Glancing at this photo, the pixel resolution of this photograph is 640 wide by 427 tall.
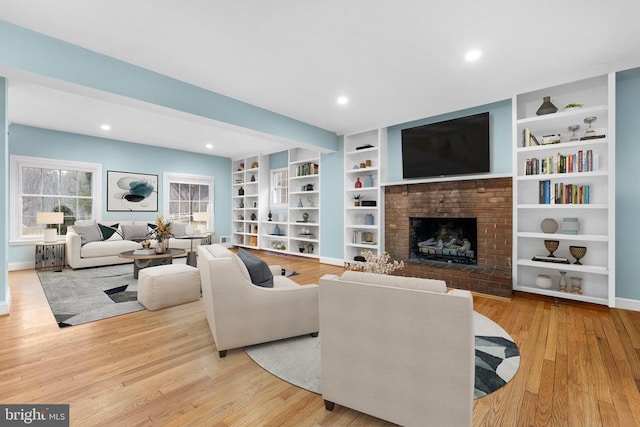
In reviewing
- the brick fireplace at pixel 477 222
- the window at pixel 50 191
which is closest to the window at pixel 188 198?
the window at pixel 50 191

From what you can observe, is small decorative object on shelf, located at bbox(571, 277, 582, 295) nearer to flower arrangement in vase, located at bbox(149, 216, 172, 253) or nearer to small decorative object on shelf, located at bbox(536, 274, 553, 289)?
small decorative object on shelf, located at bbox(536, 274, 553, 289)

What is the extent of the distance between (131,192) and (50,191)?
1320 millimetres

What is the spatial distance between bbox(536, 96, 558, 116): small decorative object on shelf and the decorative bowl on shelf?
5.29ft

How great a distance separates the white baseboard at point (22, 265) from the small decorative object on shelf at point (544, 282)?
8.03 meters

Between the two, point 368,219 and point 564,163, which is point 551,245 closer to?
point 564,163

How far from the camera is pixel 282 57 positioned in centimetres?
289

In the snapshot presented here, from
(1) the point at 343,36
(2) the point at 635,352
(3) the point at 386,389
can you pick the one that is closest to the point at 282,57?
(1) the point at 343,36

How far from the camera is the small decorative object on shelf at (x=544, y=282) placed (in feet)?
11.7

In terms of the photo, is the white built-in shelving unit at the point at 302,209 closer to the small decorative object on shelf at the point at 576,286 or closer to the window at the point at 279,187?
the window at the point at 279,187

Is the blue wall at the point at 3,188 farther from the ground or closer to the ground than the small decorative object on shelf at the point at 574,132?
closer to the ground

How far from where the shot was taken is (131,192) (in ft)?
21.1

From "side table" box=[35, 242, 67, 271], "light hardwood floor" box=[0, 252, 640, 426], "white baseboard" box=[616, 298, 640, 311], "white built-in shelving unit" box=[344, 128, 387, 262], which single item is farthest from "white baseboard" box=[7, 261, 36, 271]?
"white baseboard" box=[616, 298, 640, 311]

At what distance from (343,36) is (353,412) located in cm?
284

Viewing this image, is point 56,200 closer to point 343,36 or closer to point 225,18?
point 225,18
